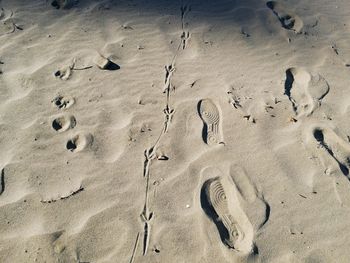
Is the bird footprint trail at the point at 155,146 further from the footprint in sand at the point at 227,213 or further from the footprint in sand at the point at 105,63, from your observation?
the footprint in sand at the point at 105,63

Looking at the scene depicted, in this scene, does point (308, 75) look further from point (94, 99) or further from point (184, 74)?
point (94, 99)

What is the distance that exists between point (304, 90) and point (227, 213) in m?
1.51

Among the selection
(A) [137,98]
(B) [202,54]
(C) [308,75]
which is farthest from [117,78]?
(C) [308,75]

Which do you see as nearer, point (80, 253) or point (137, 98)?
point (80, 253)

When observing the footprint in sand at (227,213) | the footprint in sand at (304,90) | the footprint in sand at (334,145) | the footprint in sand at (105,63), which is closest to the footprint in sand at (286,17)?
the footprint in sand at (304,90)

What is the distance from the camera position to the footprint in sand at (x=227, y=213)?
2408 millimetres

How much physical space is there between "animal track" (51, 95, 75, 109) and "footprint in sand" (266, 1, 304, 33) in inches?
97.5

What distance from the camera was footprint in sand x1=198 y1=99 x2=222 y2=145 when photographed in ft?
9.74

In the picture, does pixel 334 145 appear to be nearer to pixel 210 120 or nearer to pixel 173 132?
pixel 210 120

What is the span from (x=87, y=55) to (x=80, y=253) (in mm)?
2012

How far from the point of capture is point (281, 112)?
3.18 metres

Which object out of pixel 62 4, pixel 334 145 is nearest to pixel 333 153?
pixel 334 145

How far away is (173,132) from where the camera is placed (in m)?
2.99

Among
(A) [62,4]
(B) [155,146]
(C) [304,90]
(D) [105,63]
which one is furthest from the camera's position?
(A) [62,4]
